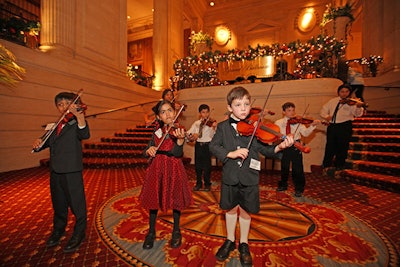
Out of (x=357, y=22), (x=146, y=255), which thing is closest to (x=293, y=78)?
(x=146, y=255)

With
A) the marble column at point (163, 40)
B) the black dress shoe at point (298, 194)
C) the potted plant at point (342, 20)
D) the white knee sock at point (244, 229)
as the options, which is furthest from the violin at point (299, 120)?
the marble column at point (163, 40)

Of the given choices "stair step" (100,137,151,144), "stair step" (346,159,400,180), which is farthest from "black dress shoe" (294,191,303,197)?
"stair step" (100,137,151,144)

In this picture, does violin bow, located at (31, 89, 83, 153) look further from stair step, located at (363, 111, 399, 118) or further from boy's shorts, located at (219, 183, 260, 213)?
stair step, located at (363, 111, 399, 118)

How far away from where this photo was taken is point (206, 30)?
17984mm

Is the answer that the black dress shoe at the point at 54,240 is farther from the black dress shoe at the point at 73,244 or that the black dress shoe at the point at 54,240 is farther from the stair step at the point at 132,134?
the stair step at the point at 132,134

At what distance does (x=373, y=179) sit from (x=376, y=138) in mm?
2092

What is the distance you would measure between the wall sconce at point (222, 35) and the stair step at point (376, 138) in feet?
45.4

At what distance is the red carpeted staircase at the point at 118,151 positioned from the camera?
6158mm

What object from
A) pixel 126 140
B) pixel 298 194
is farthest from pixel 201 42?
pixel 298 194

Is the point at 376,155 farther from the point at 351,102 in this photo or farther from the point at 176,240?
the point at 176,240

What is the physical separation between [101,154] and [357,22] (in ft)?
56.9

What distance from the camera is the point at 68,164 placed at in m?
2.12

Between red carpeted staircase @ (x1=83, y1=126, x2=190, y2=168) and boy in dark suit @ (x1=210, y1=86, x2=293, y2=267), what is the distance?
15.7ft

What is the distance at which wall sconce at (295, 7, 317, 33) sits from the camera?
14.3 m
